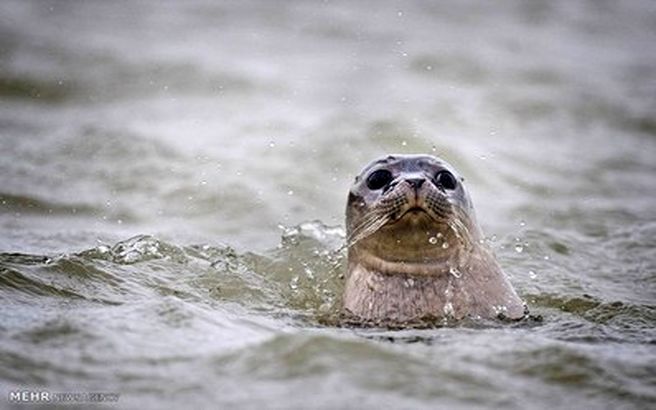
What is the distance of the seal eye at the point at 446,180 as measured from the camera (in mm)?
6039

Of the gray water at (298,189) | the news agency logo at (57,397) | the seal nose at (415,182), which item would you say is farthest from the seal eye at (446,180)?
the news agency logo at (57,397)

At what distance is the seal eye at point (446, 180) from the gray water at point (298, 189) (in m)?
0.77

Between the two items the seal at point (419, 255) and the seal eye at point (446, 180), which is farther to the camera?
the seal eye at point (446, 180)

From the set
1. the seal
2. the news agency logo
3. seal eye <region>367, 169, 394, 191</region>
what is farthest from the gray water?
seal eye <region>367, 169, 394, 191</region>

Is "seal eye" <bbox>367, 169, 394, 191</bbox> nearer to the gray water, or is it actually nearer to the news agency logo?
the gray water

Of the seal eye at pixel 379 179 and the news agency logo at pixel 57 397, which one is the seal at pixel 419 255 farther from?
the news agency logo at pixel 57 397

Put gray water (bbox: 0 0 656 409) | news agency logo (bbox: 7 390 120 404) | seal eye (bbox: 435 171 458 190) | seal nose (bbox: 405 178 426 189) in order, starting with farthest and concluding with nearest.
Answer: seal eye (bbox: 435 171 458 190), seal nose (bbox: 405 178 426 189), gray water (bbox: 0 0 656 409), news agency logo (bbox: 7 390 120 404)

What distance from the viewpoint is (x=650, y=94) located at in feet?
44.6

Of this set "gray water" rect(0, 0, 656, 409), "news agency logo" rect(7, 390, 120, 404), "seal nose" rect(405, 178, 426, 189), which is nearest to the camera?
"news agency logo" rect(7, 390, 120, 404)

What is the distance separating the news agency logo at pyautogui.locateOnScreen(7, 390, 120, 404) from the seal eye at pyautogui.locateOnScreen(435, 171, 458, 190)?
2224 millimetres

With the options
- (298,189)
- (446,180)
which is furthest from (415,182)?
(298,189)

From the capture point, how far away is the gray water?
188 inches

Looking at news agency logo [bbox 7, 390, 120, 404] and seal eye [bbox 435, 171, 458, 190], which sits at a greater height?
seal eye [bbox 435, 171, 458, 190]

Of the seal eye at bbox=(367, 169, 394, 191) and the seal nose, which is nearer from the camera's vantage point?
the seal nose
